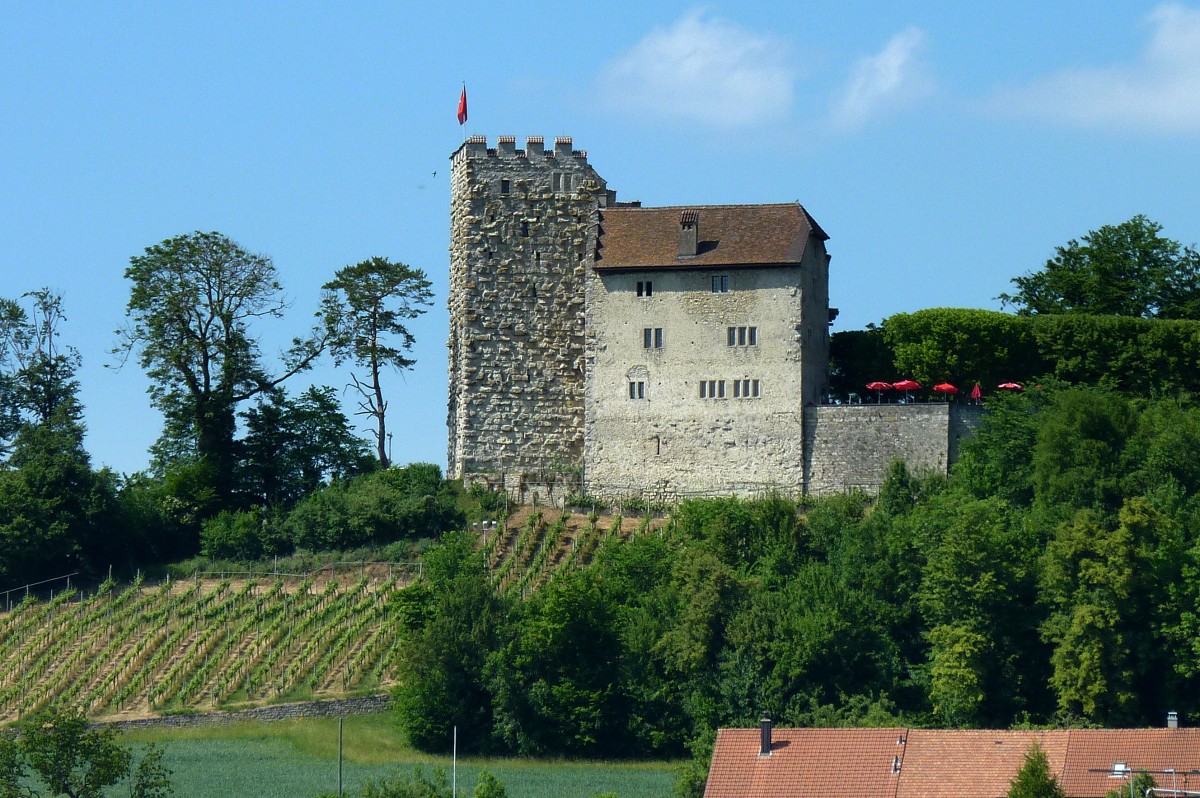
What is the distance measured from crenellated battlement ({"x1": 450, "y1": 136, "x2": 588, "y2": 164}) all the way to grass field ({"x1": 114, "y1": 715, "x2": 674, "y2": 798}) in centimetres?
1878

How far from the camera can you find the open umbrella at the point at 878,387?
74500mm

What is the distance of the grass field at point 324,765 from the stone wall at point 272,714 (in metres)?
0.26

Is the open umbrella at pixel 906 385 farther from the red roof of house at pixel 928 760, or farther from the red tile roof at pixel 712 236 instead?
the red roof of house at pixel 928 760

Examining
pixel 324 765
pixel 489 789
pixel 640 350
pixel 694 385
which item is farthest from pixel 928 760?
pixel 640 350

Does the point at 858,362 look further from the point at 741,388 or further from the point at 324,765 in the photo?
the point at 324,765

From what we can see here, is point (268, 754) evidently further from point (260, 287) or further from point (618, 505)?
point (260, 287)

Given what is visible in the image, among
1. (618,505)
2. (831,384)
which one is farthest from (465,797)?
(831,384)

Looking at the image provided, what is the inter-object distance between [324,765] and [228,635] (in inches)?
361

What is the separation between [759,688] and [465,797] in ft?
28.7

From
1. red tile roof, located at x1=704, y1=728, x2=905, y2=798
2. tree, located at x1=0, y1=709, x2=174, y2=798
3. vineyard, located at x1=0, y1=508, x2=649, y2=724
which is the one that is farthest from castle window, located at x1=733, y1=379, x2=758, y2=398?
tree, located at x1=0, y1=709, x2=174, y2=798

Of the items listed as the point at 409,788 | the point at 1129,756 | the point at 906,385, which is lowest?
the point at 409,788

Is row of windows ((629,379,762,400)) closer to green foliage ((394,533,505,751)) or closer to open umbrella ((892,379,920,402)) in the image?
open umbrella ((892,379,920,402))

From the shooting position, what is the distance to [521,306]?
7625cm

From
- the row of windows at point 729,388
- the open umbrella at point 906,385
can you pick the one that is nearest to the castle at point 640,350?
the row of windows at point 729,388
